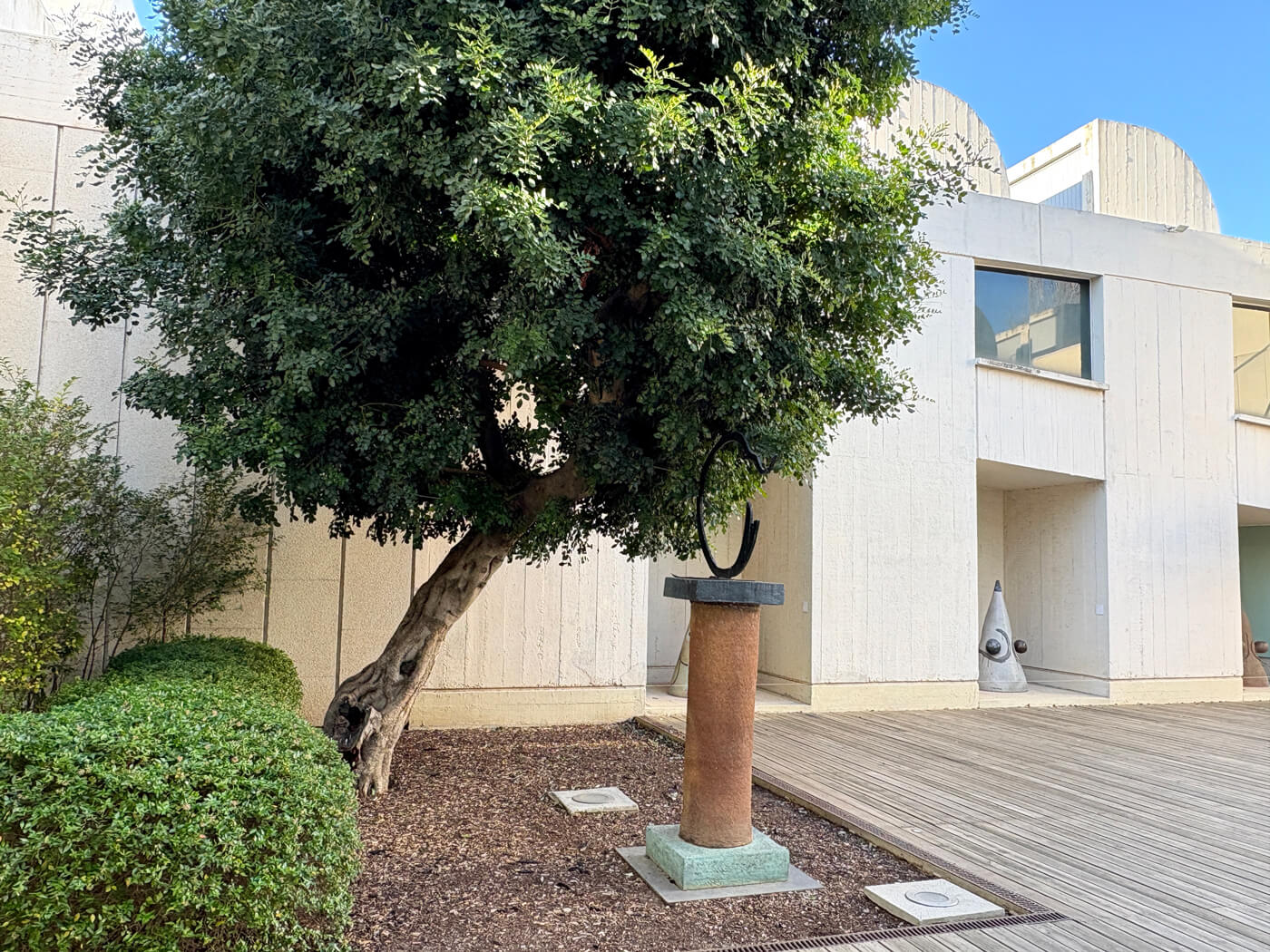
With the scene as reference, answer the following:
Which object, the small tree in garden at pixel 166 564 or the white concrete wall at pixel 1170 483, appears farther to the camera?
the white concrete wall at pixel 1170 483

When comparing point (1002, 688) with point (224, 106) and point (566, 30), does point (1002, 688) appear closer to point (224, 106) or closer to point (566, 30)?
point (566, 30)

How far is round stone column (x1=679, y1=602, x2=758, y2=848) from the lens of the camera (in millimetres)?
4086

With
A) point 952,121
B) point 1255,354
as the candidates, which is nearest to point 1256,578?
point 1255,354

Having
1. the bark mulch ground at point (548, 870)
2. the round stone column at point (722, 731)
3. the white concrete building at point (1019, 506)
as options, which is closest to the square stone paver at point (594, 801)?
the bark mulch ground at point (548, 870)

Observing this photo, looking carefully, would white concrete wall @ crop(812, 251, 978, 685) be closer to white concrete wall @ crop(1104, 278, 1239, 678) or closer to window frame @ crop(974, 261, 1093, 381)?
window frame @ crop(974, 261, 1093, 381)

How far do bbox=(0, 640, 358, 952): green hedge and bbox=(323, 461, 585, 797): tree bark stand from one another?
2493 mm

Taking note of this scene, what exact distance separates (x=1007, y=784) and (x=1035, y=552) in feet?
19.4

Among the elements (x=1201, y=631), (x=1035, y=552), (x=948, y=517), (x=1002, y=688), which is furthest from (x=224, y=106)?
(x=1201, y=631)

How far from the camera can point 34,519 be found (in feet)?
15.7

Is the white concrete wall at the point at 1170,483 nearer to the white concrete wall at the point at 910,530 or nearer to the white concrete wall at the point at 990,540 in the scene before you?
the white concrete wall at the point at 990,540

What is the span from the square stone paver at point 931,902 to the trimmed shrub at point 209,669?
3207 mm

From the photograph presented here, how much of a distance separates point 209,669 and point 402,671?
1.19 m

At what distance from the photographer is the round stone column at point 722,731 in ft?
13.4

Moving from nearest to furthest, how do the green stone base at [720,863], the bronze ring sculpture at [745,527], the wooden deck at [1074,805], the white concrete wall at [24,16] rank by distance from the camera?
the wooden deck at [1074,805] → the green stone base at [720,863] → the bronze ring sculpture at [745,527] → the white concrete wall at [24,16]
